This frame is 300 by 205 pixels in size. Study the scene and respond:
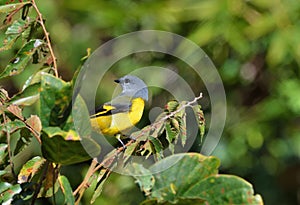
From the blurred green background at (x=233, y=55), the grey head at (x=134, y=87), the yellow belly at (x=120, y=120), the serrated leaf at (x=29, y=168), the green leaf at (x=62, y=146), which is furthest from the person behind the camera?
the blurred green background at (x=233, y=55)

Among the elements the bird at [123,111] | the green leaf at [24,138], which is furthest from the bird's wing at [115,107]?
the green leaf at [24,138]

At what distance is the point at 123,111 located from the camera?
3.19 ft

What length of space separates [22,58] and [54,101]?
18cm

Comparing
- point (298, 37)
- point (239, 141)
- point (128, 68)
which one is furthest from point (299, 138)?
point (128, 68)

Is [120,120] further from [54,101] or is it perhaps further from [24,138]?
[54,101]

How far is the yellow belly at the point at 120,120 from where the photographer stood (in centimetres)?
86

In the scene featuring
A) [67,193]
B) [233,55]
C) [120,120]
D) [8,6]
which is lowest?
[233,55]

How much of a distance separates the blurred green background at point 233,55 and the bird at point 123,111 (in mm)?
1107

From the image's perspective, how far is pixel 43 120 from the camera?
549 mm

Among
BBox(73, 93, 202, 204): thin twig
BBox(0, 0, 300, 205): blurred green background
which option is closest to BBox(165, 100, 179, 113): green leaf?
BBox(73, 93, 202, 204): thin twig

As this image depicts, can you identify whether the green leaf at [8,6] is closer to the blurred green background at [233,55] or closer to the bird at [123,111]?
the bird at [123,111]

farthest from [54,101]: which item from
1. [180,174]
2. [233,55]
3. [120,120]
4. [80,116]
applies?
[233,55]

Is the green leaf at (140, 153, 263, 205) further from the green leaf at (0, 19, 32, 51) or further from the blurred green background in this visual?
the blurred green background

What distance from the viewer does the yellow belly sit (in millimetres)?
858
